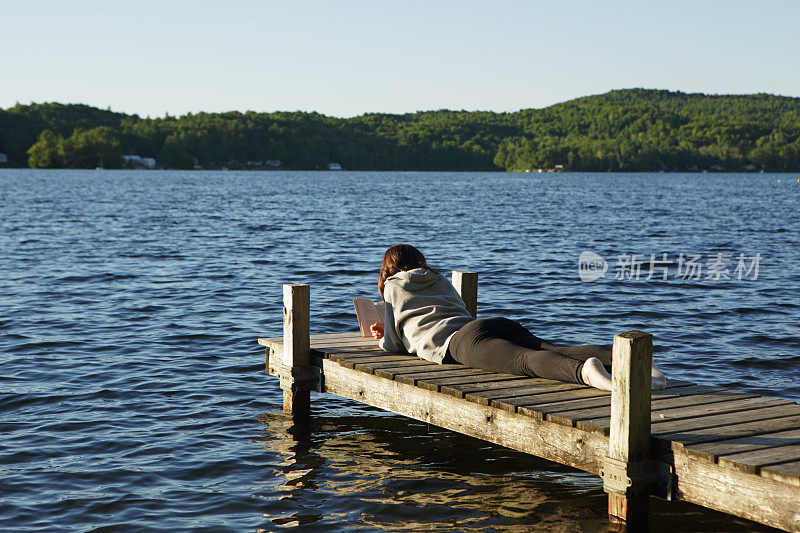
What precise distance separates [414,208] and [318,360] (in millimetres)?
51018

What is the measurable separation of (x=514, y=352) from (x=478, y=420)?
0.80 m

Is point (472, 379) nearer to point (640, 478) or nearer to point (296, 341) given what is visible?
point (640, 478)

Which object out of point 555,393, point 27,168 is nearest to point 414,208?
point 555,393

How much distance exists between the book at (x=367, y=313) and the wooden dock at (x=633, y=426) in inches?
45.5

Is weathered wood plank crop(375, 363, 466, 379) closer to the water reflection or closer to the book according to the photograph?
the water reflection

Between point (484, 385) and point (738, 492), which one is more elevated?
point (484, 385)

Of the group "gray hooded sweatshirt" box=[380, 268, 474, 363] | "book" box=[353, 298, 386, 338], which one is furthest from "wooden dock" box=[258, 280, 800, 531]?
"book" box=[353, 298, 386, 338]

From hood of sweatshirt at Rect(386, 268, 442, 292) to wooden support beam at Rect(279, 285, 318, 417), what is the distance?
1196 millimetres

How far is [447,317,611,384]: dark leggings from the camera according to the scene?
280 inches

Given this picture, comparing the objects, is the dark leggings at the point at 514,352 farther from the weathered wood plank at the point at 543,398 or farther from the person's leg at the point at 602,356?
the weathered wood plank at the point at 543,398

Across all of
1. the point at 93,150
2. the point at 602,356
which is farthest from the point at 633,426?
the point at 93,150

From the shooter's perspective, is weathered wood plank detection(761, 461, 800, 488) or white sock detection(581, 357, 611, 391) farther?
white sock detection(581, 357, 611, 391)

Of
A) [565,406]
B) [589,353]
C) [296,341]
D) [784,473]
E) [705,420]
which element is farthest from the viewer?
[296,341]

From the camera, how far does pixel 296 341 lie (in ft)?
29.7
